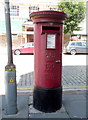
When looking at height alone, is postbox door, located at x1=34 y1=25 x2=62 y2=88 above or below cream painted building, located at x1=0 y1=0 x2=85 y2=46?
below

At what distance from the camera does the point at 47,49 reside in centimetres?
337

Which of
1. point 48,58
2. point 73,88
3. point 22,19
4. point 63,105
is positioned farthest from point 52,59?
point 22,19

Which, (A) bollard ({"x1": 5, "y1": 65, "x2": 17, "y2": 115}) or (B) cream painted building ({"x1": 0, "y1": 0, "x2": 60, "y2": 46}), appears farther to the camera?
(B) cream painted building ({"x1": 0, "y1": 0, "x2": 60, "y2": 46})

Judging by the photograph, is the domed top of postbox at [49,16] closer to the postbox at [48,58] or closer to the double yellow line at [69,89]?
the postbox at [48,58]

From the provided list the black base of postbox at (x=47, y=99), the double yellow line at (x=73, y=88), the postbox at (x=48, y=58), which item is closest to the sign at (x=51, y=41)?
the postbox at (x=48, y=58)

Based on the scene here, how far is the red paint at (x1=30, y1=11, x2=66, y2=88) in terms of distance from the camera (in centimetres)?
326

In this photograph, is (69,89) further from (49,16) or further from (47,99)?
(49,16)

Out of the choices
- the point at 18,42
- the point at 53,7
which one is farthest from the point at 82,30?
the point at 18,42

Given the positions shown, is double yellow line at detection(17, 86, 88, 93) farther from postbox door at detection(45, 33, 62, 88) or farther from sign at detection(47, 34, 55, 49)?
sign at detection(47, 34, 55, 49)

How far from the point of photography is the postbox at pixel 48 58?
329 centimetres

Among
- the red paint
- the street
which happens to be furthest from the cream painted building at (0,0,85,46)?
the red paint

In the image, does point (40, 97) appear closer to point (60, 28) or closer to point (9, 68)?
point (9, 68)

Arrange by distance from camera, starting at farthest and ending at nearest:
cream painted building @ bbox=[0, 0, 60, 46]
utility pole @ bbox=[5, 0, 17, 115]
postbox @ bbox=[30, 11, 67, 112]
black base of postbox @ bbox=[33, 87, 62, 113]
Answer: cream painted building @ bbox=[0, 0, 60, 46] → black base of postbox @ bbox=[33, 87, 62, 113] → postbox @ bbox=[30, 11, 67, 112] → utility pole @ bbox=[5, 0, 17, 115]

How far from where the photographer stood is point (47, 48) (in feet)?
11.0
